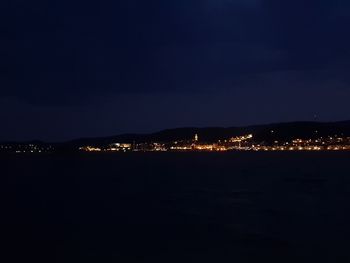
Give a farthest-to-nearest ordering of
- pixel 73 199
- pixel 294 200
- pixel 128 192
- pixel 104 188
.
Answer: pixel 104 188 < pixel 128 192 < pixel 73 199 < pixel 294 200

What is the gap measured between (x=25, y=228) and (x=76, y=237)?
16.6ft

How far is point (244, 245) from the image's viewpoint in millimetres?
25859

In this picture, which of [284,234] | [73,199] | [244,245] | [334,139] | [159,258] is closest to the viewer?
[159,258]

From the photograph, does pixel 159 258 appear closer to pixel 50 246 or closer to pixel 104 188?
pixel 50 246

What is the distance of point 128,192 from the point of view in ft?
184

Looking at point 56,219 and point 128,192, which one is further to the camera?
point 128,192

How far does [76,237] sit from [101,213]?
32.7ft

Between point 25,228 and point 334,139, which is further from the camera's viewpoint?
point 334,139

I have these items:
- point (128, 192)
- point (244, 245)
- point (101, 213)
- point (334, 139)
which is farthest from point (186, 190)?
point (334, 139)

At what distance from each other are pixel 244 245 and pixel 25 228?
1322 centimetres

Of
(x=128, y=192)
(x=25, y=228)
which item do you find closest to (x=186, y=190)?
(x=128, y=192)

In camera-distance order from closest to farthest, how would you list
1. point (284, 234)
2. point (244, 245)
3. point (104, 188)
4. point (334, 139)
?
point (244, 245) → point (284, 234) → point (104, 188) → point (334, 139)

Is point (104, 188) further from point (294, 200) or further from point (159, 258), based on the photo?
point (159, 258)

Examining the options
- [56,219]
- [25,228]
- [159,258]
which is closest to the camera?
[159,258]
